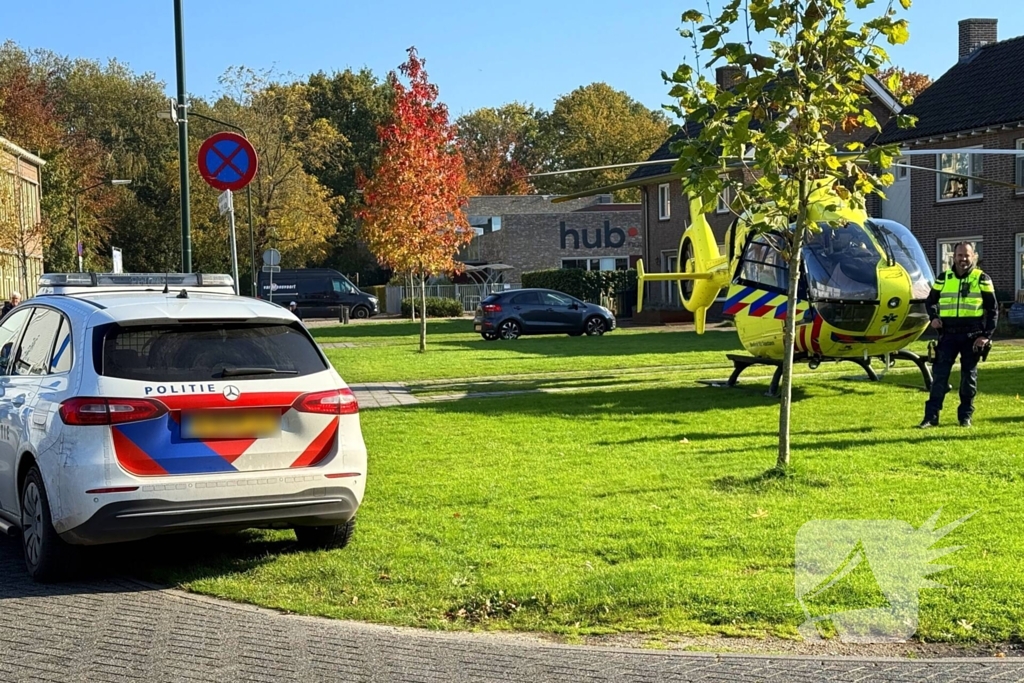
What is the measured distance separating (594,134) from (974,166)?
51229 millimetres

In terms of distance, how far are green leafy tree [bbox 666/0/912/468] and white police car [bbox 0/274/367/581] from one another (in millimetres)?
3883

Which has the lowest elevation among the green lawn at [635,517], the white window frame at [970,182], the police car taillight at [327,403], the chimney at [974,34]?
the green lawn at [635,517]

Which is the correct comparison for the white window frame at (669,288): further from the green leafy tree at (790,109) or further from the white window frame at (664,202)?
the green leafy tree at (790,109)

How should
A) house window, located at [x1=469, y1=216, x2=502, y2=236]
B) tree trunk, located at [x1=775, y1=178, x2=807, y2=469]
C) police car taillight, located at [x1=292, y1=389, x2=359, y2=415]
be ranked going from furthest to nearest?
house window, located at [x1=469, y1=216, x2=502, y2=236] < tree trunk, located at [x1=775, y1=178, x2=807, y2=469] < police car taillight, located at [x1=292, y1=389, x2=359, y2=415]

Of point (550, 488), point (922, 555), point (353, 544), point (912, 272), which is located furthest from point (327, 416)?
point (912, 272)

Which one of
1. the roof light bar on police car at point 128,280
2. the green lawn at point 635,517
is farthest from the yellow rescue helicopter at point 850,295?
the roof light bar on police car at point 128,280

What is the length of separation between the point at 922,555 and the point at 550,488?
3.35 metres

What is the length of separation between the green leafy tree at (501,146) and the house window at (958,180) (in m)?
53.5

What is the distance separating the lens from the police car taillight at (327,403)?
22.9ft

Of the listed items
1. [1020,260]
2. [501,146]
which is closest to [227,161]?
A: [1020,260]

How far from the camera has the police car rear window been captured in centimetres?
674

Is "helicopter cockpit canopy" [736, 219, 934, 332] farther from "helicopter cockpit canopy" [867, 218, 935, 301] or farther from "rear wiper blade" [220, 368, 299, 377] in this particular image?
"rear wiper blade" [220, 368, 299, 377]

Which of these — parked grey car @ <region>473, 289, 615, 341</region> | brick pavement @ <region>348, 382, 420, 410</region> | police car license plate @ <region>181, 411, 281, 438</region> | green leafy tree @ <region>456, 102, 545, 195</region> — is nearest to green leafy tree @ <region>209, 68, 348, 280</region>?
green leafy tree @ <region>456, 102, 545, 195</region>

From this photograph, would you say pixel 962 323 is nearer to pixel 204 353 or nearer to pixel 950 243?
pixel 204 353
